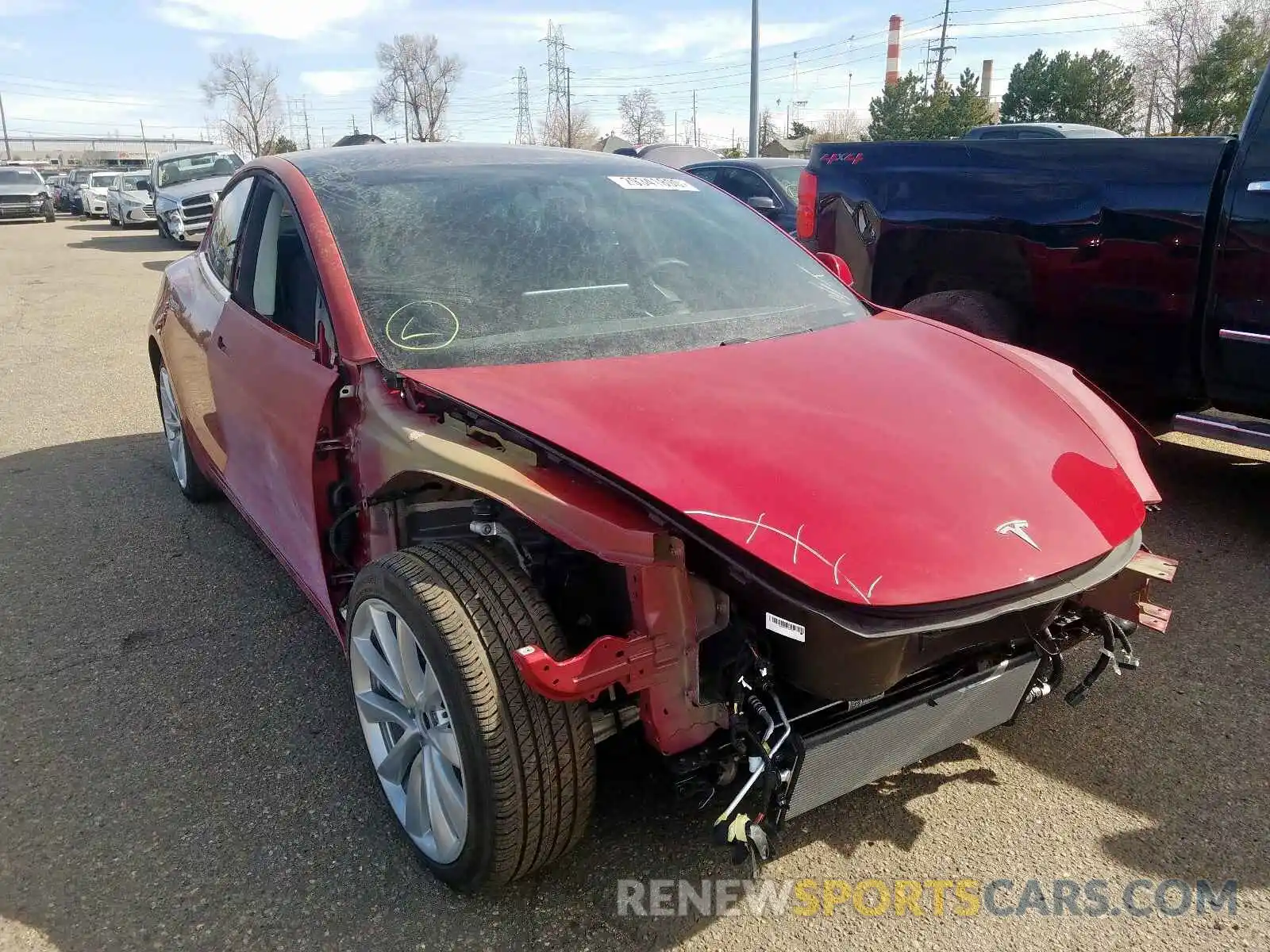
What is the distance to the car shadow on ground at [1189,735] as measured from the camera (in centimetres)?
234

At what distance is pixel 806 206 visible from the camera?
561 cm

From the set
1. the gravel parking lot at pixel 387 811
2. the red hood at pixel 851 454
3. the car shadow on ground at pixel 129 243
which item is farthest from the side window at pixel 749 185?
the car shadow on ground at pixel 129 243

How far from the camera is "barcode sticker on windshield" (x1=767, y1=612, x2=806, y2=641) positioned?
181cm

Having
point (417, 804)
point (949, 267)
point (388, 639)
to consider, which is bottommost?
point (417, 804)

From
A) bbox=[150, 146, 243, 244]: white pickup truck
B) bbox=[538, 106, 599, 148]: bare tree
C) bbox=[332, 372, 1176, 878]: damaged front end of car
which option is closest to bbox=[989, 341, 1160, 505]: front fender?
bbox=[332, 372, 1176, 878]: damaged front end of car

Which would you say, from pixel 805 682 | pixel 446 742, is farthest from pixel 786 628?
pixel 446 742

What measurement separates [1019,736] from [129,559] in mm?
3622

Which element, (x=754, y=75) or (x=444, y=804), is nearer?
(x=444, y=804)

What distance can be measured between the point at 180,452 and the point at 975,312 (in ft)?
13.0

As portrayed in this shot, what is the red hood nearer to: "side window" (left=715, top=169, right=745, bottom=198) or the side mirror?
the side mirror

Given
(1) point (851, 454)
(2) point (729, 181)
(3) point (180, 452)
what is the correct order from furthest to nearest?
(2) point (729, 181) < (3) point (180, 452) < (1) point (851, 454)

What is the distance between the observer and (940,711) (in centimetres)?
213

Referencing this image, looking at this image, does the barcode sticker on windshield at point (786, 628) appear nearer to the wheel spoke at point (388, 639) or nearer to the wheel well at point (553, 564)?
the wheel well at point (553, 564)

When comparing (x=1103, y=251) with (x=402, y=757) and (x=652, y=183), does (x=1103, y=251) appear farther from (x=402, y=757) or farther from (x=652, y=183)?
(x=402, y=757)
